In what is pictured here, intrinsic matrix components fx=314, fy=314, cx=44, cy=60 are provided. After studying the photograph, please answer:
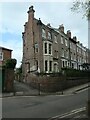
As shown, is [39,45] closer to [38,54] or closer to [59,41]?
[38,54]

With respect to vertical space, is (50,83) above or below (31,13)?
below

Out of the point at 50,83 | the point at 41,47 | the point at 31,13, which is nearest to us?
the point at 50,83

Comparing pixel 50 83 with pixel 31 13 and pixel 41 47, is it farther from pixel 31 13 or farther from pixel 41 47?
pixel 31 13

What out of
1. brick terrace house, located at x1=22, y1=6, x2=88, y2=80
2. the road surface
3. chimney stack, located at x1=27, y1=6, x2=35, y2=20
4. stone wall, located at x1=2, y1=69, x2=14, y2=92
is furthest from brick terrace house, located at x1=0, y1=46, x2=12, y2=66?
the road surface

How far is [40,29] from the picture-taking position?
55.8 meters

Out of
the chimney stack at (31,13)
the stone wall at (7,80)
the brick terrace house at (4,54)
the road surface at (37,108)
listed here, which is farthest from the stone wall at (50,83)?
the road surface at (37,108)

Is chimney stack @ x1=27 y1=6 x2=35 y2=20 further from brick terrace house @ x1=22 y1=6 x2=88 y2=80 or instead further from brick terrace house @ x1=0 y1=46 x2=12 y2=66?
brick terrace house @ x1=0 y1=46 x2=12 y2=66

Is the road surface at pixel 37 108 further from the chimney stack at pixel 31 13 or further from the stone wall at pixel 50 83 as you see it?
the chimney stack at pixel 31 13

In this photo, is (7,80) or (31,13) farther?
(31,13)

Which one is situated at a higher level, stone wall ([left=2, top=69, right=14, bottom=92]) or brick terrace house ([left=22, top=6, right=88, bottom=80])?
brick terrace house ([left=22, top=6, right=88, bottom=80])

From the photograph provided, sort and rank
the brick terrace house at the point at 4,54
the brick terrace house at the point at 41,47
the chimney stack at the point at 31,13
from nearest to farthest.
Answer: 1. the brick terrace house at the point at 4,54
2. the brick terrace house at the point at 41,47
3. the chimney stack at the point at 31,13

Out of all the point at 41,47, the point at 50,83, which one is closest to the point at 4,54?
the point at 41,47

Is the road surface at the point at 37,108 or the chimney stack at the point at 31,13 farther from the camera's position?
the chimney stack at the point at 31,13

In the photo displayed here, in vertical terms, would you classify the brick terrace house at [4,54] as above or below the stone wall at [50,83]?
above
